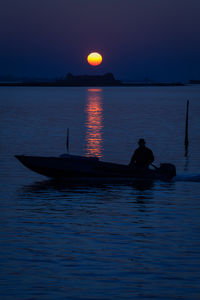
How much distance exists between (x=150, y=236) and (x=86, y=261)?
10.5 ft

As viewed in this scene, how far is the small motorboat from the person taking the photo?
85.7ft

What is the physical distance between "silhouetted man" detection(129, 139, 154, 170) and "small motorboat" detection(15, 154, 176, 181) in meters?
0.21

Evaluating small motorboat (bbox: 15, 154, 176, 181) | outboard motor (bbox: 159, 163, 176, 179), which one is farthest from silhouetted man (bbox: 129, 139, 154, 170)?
outboard motor (bbox: 159, 163, 176, 179)

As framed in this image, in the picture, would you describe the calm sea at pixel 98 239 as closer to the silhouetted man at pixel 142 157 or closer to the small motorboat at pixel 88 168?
the small motorboat at pixel 88 168

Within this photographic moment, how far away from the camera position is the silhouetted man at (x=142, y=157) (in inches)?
1002

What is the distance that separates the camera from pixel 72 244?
602 inches

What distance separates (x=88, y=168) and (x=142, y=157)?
255cm

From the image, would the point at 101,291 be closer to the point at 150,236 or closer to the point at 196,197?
the point at 150,236

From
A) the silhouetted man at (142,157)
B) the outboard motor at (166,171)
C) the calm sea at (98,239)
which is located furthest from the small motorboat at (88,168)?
the calm sea at (98,239)

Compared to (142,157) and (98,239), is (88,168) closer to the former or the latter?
(142,157)

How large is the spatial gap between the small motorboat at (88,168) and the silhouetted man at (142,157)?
21 cm

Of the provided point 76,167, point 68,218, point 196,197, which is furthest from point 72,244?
point 76,167

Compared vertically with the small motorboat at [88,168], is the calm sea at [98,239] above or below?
below

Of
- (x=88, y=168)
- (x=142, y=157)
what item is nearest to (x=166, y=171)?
(x=142, y=157)
